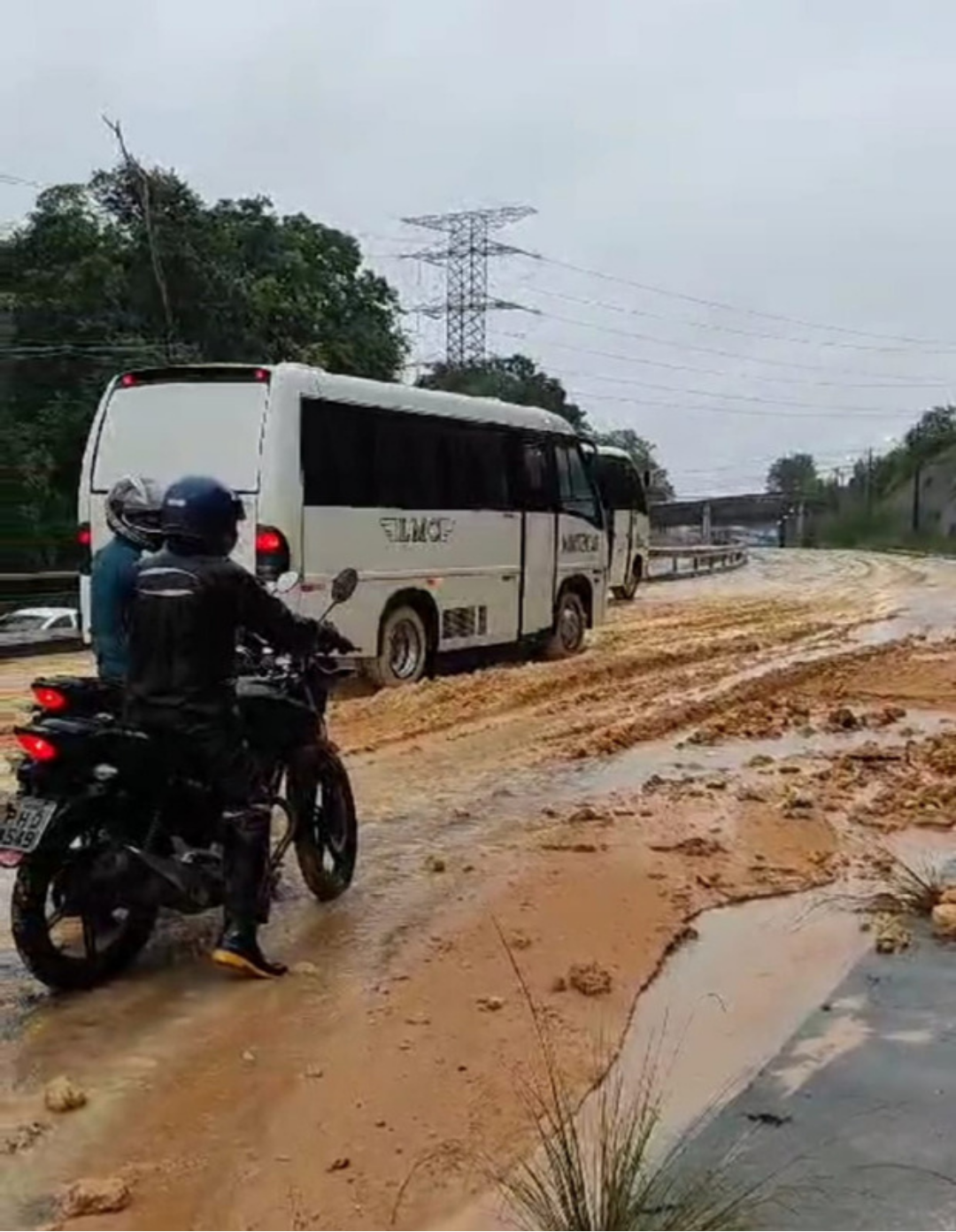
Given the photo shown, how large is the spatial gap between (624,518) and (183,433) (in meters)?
16.7

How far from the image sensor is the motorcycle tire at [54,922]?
505 centimetres

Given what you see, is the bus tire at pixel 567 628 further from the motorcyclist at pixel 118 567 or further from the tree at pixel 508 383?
the tree at pixel 508 383

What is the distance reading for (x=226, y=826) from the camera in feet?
17.7

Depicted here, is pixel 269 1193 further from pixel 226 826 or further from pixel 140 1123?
pixel 226 826

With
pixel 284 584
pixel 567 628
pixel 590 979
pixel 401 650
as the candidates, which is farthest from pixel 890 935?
pixel 567 628

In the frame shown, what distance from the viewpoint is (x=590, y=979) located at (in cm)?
550

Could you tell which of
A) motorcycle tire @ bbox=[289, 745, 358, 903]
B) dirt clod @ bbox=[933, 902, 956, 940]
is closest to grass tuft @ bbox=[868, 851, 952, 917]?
dirt clod @ bbox=[933, 902, 956, 940]

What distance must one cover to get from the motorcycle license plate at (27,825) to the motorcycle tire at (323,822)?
1.21m

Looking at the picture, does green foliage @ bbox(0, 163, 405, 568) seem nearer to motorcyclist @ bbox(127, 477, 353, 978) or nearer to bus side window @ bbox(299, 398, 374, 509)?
bus side window @ bbox(299, 398, 374, 509)

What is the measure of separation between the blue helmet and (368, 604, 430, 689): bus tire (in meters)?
8.17

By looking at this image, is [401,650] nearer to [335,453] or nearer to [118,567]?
[335,453]

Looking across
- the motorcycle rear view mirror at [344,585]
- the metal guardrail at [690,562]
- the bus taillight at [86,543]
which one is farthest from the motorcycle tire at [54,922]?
the metal guardrail at [690,562]

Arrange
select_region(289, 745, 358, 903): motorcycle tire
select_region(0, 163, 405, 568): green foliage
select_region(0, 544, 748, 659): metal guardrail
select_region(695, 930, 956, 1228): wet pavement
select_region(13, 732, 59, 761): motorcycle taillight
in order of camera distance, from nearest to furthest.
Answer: select_region(695, 930, 956, 1228): wet pavement < select_region(13, 732, 59, 761): motorcycle taillight < select_region(289, 745, 358, 903): motorcycle tire < select_region(0, 544, 748, 659): metal guardrail < select_region(0, 163, 405, 568): green foliage

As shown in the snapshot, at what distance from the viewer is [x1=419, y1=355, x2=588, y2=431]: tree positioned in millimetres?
52844
